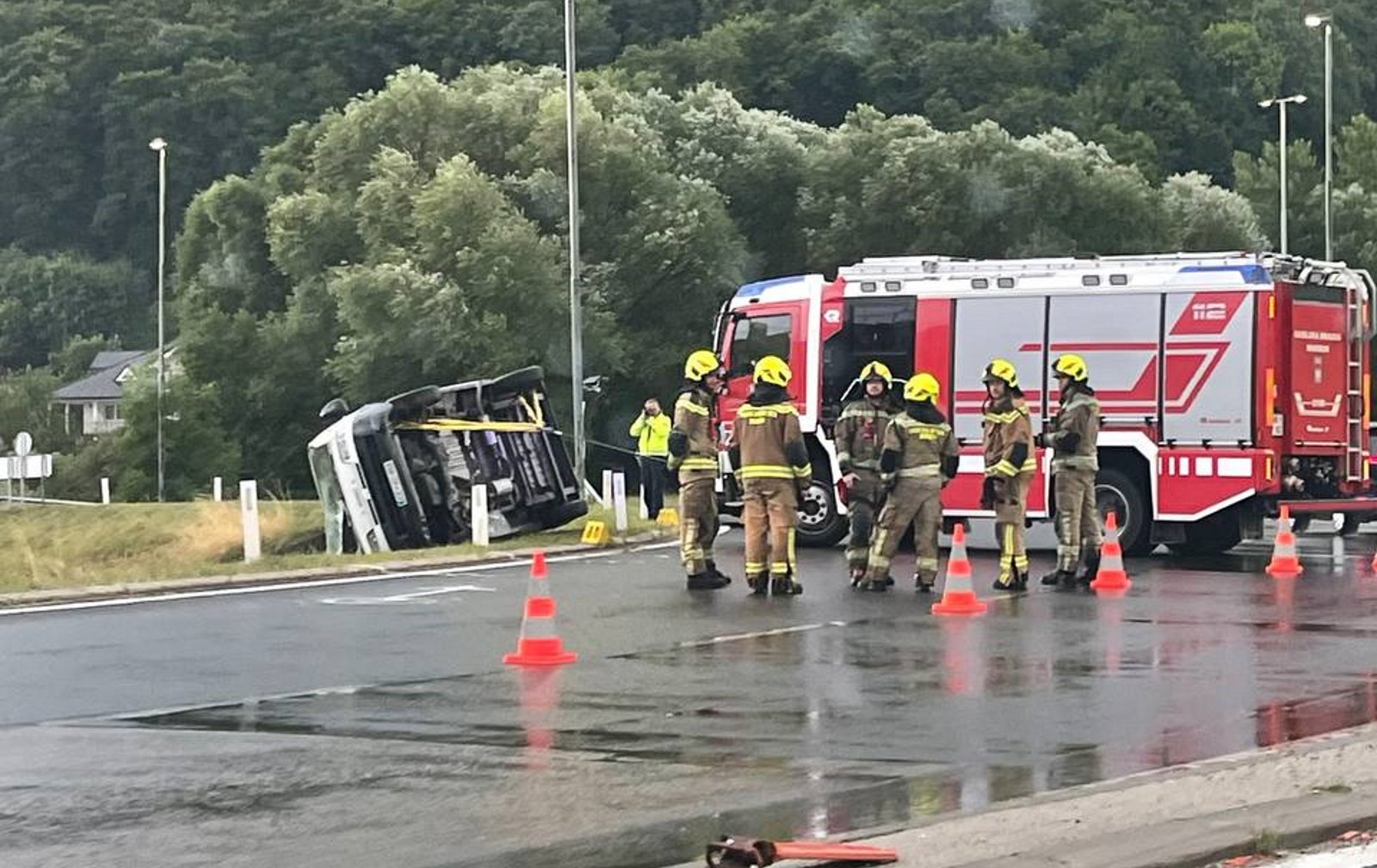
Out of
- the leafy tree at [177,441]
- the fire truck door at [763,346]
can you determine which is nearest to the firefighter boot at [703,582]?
the fire truck door at [763,346]

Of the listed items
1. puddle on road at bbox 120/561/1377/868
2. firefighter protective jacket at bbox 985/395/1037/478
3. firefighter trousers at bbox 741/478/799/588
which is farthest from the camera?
firefighter protective jacket at bbox 985/395/1037/478

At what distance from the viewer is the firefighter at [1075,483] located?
1755 cm

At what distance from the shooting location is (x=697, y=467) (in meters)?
17.2

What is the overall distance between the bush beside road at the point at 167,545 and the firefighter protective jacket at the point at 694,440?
4447 millimetres

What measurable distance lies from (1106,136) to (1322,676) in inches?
2725

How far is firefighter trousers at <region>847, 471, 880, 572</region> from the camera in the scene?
681 inches

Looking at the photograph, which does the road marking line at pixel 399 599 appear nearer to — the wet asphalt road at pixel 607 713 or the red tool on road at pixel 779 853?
the wet asphalt road at pixel 607 713

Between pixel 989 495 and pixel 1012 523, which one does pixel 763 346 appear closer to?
pixel 989 495

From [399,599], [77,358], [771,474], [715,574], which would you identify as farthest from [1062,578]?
[77,358]

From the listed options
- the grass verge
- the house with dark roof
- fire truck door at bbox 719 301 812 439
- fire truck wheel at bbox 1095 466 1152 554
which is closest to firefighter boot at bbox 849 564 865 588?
fire truck wheel at bbox 1095 466 1152 554

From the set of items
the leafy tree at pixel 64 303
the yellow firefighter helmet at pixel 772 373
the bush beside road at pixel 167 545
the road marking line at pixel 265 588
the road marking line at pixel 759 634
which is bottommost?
the bush beside road at pixel 167 545

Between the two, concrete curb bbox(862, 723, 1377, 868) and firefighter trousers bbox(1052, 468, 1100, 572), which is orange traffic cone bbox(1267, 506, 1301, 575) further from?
concrete curb bbox(862, 723, 1377, 868)

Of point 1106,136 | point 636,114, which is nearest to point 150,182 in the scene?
point 1106,136

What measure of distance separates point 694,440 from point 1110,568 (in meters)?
3.46
